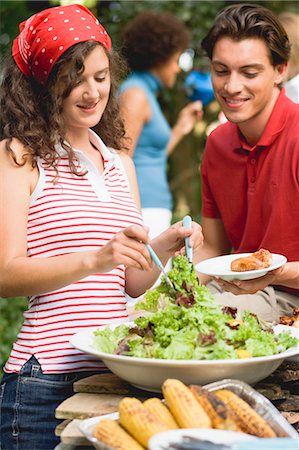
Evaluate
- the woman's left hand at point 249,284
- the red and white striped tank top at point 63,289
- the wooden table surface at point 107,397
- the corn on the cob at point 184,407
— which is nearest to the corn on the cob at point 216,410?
the corn on the cob at point 184,407

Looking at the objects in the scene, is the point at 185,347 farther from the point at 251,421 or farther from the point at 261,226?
the point at 261,226

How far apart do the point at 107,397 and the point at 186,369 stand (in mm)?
267

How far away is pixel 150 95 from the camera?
17.2 feet

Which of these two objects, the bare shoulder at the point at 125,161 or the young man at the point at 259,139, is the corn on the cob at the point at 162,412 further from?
the young man at the point at 259,139

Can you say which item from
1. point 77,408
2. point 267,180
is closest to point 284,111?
point 267,180

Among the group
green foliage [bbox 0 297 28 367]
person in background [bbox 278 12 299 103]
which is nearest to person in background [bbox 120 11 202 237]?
person in background [bbox 278 12 299 103]

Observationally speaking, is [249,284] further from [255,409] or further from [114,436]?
[114,436]

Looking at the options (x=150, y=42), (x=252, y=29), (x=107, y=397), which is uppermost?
(x=252, y=29)

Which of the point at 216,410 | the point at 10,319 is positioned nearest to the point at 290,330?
the point at 216,410

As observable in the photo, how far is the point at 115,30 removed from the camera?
7684mm

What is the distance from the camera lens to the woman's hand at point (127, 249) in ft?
6.57

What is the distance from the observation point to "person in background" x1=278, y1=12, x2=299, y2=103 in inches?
151

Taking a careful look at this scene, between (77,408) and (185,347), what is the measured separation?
11.6 inches

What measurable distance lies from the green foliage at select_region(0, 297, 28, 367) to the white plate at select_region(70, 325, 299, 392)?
3502 mm
